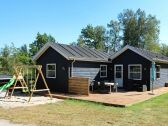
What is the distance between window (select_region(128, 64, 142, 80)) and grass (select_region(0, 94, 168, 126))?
763 cm

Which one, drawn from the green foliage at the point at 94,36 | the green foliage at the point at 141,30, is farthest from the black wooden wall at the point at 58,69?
the green foliage at the point at 94,36

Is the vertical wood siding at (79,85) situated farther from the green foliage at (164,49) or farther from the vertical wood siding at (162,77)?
the green foliage at (164,49)

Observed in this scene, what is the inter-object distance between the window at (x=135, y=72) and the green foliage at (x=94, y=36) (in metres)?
46.4

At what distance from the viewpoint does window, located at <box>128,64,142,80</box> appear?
71.5 ft

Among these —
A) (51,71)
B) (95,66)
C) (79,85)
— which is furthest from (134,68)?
(51,71)

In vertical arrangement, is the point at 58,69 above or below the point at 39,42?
below

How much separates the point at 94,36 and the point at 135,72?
48348mm

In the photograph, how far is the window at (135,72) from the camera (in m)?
21.8

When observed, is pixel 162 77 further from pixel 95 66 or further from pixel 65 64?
pixel 65 64

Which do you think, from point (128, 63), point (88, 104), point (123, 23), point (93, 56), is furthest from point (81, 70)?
point (123, 23)

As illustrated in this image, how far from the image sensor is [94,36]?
229 ft

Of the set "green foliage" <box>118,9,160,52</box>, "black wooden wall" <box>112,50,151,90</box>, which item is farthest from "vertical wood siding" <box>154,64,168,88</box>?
"green foliage" <box>118,9,160,52</box>

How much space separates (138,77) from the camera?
71.9 feet

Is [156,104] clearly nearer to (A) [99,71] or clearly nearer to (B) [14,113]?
(B) [14,113]
